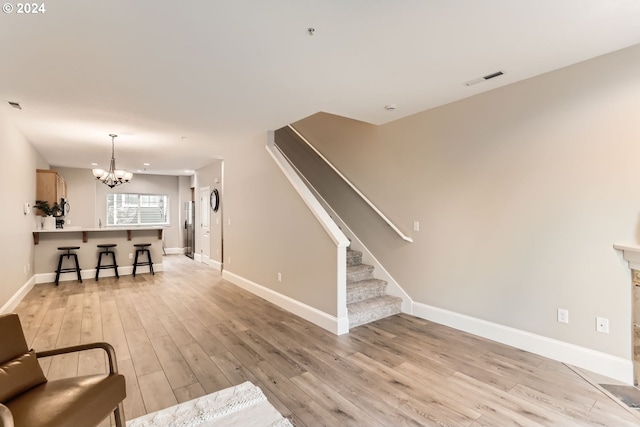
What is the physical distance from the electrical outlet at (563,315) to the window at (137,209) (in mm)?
10599

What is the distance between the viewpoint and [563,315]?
9.07 feet

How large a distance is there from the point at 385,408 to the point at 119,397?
1.65 m

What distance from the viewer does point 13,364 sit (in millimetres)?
1650

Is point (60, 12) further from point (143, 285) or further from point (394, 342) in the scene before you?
point (143, 285)

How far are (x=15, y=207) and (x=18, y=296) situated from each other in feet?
4.46

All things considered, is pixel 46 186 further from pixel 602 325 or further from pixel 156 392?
pixel 602 325

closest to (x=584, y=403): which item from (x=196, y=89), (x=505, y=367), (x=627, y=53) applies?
(x=505, y=367)

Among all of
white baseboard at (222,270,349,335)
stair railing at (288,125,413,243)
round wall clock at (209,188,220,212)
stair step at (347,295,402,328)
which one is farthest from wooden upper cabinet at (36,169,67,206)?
stair step at (347,295,402,328)

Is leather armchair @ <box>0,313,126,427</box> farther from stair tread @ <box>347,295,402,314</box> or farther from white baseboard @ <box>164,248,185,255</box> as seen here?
white baseboard @ <box>164,248,185,255</box>

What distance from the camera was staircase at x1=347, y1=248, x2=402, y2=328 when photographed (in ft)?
12.3

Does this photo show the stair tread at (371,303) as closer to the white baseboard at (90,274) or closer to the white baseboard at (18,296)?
the white baseboard at (18,296)

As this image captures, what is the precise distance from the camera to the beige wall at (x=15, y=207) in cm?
387

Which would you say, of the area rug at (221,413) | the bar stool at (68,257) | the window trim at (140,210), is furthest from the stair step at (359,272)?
the window trim at (140,210)

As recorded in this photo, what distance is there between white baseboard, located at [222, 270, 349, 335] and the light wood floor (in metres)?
0.11
